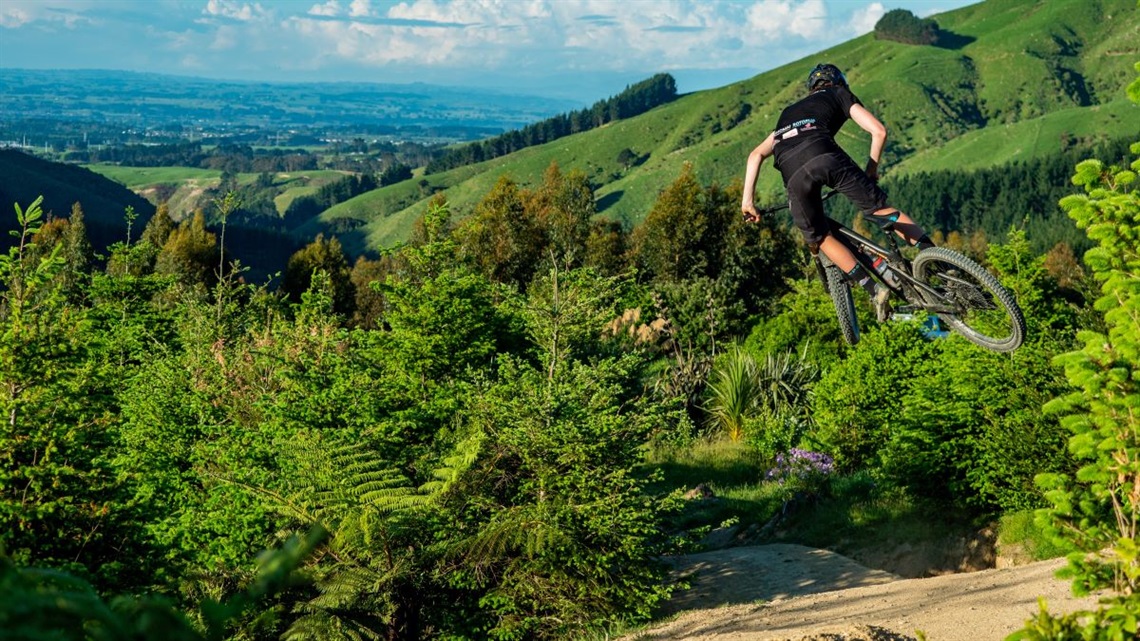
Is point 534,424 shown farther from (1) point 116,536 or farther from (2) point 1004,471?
(2) point 1004,471

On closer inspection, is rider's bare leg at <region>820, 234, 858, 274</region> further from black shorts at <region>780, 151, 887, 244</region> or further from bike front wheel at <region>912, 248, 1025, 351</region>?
bike front wheel at <region>912, 248, 1025, 351</region>

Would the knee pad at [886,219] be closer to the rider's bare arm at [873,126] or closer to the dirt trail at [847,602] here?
the rider's bare arm at [873,126]

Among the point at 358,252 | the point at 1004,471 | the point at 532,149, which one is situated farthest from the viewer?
the point at 532,149

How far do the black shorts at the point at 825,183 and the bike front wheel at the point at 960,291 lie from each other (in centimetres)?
71

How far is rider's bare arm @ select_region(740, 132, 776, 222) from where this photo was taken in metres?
8.29

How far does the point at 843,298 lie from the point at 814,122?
1.82 m

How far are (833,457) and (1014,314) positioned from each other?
10759 millimetres

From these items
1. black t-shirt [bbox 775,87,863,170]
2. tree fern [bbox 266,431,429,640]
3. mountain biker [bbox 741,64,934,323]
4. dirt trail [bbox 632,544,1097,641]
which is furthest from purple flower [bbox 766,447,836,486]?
black t-shirt [bbox 775,87,863,170]

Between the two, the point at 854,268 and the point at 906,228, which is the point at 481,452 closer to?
the point at 854,268

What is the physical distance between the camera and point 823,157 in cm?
795

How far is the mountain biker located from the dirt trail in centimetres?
348

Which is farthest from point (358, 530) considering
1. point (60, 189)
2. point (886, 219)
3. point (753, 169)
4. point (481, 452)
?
point (60, 189)

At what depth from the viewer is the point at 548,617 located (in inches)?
420

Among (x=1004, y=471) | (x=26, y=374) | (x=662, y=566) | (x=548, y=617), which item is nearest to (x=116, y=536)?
(x=26, y=374)
